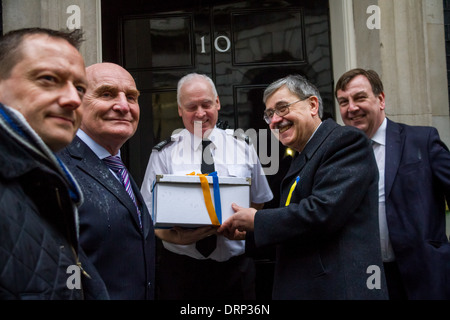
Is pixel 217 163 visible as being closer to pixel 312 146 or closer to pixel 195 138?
pixel 195 138

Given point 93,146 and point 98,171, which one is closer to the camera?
point 98,171

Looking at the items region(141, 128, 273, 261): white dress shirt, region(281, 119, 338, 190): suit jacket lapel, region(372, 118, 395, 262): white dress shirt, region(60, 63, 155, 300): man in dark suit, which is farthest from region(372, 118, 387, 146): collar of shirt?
region(60, 63, 155, 300): man in dark suit

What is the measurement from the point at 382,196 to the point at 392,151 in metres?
0.34

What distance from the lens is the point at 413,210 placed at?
325 cm

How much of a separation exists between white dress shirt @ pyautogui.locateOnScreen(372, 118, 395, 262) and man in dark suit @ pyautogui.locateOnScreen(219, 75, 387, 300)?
63cm

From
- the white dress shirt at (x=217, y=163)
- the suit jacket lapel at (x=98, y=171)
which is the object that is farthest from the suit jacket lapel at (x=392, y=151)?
the suit jacket lapel at (x=98, y=171)

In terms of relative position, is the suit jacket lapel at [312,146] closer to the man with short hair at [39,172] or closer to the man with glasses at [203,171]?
the man with glasses at [203,171]

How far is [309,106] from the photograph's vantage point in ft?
10.5

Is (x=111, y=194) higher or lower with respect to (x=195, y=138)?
lower

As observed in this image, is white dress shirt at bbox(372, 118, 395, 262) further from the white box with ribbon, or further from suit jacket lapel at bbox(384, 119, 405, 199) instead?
the white box with ribbon

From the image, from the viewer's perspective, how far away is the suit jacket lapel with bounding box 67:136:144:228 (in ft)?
7.98

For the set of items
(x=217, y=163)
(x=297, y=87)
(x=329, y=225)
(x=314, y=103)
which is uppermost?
(x=297, y=87)

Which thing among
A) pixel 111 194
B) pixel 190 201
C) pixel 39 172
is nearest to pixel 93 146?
pixel 111 194

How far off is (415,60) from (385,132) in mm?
1517
